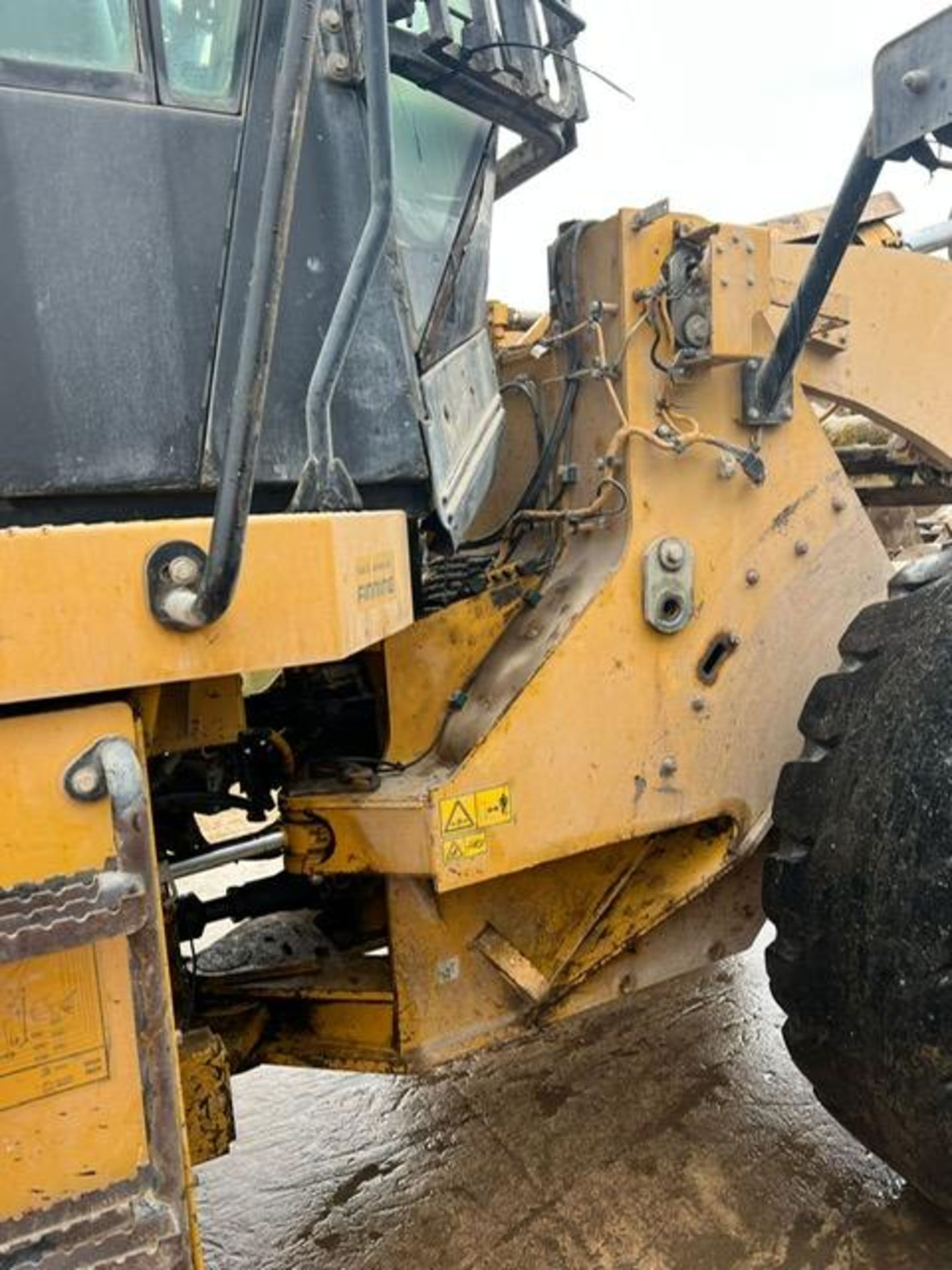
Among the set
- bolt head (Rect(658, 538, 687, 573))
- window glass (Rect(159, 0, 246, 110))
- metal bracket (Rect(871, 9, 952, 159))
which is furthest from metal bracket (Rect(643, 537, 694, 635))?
window glass (Rect(159, 0, 246, 110))

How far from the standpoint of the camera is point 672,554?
1.94m

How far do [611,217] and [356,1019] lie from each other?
1.58 metres

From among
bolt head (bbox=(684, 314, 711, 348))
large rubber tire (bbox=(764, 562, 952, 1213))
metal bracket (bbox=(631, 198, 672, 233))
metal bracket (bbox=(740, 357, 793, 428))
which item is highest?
metal bracket (bbox=(631, 198, 672, 233))

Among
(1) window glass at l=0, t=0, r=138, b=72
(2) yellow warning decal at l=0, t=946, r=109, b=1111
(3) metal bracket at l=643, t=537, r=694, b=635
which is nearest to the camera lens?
(2) yellow warning decal at l=0, t=946, r=109, b=1111

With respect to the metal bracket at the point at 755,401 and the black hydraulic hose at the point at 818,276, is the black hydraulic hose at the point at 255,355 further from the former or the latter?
the metal bracket at the point at 755,401

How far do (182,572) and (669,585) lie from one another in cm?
106

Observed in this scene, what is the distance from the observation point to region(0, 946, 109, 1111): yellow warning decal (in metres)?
1.14

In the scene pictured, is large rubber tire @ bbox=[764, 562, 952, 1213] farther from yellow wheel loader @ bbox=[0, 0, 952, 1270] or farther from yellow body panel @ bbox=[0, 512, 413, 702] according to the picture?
yellow body panel @ bbox=[0, 512, 413, 702]

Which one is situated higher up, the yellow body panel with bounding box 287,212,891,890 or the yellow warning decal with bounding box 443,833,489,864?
the yellow body panel with bounding box 287,212,891,890

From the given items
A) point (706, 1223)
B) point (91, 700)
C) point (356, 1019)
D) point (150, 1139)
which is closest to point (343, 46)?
point (91, 700)

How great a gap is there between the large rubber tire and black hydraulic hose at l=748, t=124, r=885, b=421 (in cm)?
46

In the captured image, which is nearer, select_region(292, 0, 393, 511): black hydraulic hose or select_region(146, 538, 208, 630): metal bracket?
select_region(146, 538, 208, 630): metal bracket

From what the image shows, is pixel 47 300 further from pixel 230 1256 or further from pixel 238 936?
pixel 230 1256

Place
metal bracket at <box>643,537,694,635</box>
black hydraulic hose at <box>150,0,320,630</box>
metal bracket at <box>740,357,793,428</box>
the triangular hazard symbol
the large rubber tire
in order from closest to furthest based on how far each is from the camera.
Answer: black hydraulic hose at <box>150,0,320,630</box> → the large rubber tire → the triangular hazard symbol → metal bracket at <box>643,537,694,635</box> → metal bracket at <box>740,357,793,428</box>
